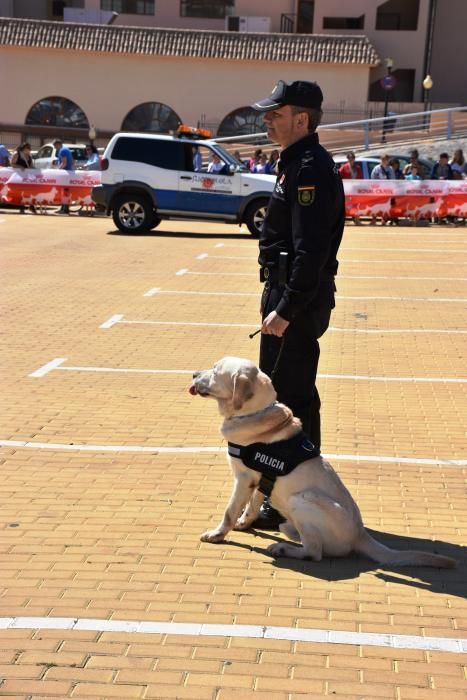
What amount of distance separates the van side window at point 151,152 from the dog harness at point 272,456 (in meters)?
16.3

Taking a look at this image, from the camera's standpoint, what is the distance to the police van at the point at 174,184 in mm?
20281

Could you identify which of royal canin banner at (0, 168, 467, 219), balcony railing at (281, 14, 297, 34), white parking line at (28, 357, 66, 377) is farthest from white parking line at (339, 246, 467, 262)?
balcony railing at (281, 14, 297, 34)

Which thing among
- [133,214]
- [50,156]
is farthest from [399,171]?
[50,156]

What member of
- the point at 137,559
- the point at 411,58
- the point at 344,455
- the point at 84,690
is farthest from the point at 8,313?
the point at 411,58

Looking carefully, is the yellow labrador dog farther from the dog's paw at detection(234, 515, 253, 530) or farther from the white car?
the white car

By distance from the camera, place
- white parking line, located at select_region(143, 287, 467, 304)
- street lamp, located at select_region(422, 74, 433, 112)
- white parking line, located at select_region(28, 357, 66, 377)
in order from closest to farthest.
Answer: white parking line, located at select_region(28, 357, 66, 377), white parking line, located at select_region(143, 287, 467, 304), street lamp, located at select_region(422, 74, 433, 112)

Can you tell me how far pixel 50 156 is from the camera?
92.1 feet

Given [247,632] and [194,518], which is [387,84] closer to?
[194,518]

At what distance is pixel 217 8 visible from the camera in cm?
4353

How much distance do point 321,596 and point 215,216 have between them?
1687 centimetres

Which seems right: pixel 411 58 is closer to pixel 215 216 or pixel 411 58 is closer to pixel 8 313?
pixel 215 216

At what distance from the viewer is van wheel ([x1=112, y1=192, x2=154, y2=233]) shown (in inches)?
810

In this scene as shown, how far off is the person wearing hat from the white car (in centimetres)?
2227

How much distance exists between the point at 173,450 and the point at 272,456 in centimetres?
197
